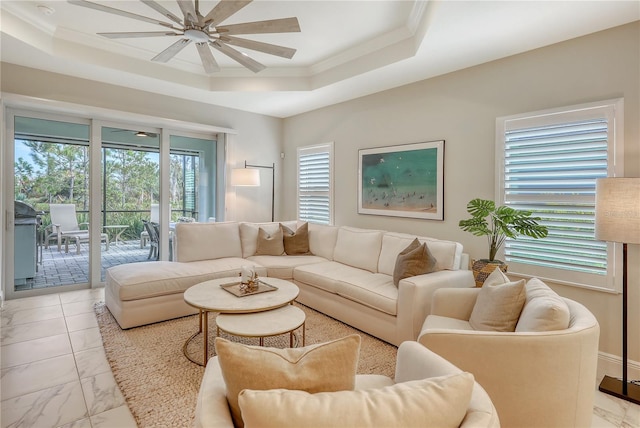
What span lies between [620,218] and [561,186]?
0.76m

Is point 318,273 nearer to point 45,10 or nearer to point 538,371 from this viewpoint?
point 538,371

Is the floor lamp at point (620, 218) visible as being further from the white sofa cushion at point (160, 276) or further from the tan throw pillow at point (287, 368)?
the white sofa cushion at point (160, 276)

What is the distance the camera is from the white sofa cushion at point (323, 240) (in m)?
4.61

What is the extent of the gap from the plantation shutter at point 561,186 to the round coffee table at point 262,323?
2.25 meters

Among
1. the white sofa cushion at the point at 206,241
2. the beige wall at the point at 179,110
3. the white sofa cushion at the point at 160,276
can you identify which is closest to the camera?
the white sofa cushion at the point at 160,276

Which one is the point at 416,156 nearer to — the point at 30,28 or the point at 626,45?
the point at 626,45

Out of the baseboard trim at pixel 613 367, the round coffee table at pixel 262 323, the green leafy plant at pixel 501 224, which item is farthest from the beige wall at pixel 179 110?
the baseboard trim at pixel 613 367

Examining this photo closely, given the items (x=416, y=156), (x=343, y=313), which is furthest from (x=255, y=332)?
(x=416, y=156)

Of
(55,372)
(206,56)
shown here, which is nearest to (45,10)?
(206,56)

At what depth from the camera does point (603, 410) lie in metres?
A: 2.18

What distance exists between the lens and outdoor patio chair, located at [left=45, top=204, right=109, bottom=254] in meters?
4.32

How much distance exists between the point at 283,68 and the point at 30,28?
2.65 meters

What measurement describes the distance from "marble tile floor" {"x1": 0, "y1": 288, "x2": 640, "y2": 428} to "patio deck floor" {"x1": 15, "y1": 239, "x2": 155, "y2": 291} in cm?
77

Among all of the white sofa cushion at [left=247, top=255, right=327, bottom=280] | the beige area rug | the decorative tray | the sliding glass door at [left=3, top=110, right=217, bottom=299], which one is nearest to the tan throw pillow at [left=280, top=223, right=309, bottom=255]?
the white sofa cushion at [left=247, top=255, right=327, bottom=280]
